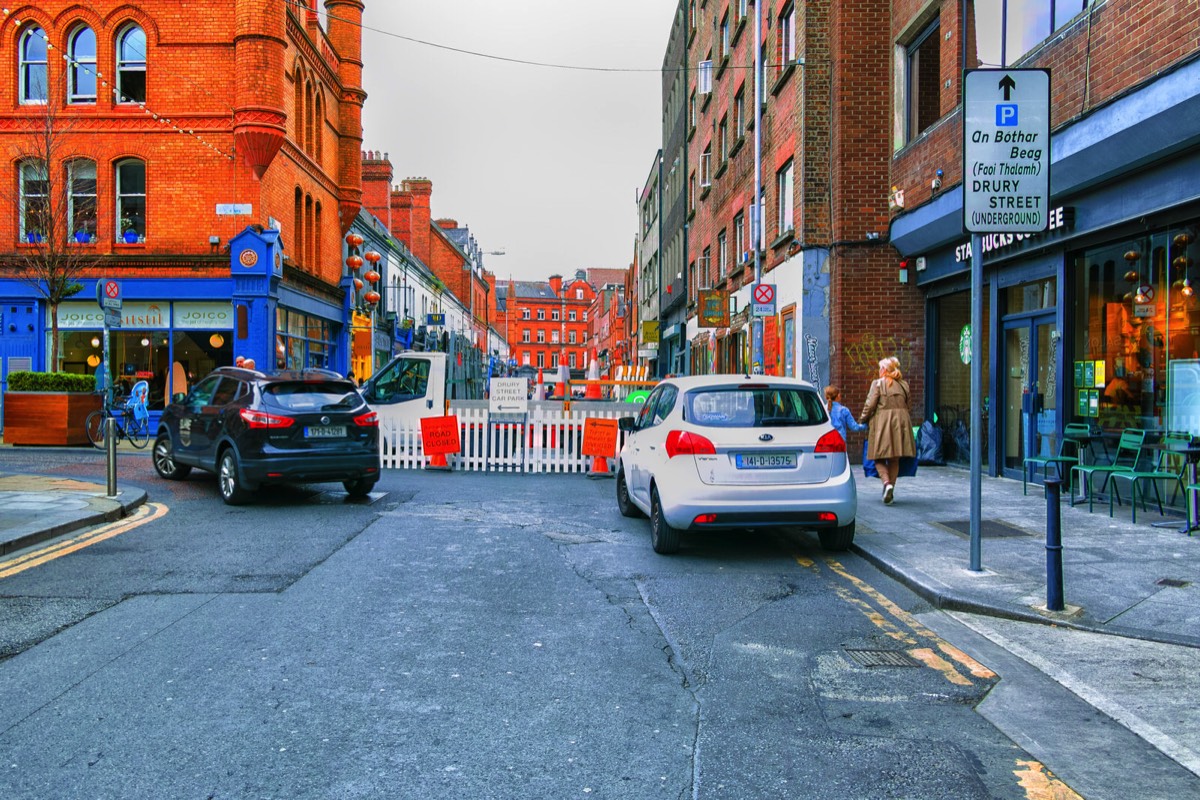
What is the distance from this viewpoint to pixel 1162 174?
974 centimetres

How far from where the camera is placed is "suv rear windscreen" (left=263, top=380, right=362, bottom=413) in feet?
37.5

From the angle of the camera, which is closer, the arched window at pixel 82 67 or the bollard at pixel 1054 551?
the bollard at pixel 1054 551

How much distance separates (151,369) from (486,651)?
→ 21814 millimetres

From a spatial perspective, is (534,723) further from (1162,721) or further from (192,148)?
(192,148)

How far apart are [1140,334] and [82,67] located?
81.3ft

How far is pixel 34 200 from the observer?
23.8 meters

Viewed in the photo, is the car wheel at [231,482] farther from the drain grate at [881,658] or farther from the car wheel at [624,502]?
the drain grate at [881,658]

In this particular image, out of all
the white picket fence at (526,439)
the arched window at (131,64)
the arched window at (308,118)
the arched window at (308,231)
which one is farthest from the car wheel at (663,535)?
the arched window at (308,118)

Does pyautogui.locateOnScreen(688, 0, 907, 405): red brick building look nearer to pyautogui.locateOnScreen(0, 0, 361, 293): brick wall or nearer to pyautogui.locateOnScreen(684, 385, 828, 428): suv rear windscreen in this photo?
pyautogui.locateOnScreen(684, 385, 828, 428): suv rear windscreen

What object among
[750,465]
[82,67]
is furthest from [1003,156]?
[82,67]

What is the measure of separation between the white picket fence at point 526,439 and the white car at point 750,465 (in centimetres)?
807

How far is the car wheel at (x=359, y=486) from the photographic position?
12.2 m

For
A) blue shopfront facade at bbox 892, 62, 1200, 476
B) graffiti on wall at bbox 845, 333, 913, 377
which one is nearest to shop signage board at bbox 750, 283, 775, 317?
graffiti on wall at bbox 845, 333, 913, 377

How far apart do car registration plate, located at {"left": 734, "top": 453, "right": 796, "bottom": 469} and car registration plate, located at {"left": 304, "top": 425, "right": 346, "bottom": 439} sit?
18.5 feet
